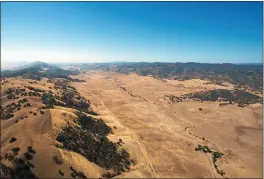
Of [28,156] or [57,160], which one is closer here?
[28,156]

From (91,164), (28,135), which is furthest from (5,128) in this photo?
(91,164)

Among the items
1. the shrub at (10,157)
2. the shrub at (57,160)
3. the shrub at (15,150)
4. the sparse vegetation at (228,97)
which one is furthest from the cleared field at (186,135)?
the shrub at (10,157)

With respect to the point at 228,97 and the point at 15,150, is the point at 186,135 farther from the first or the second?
the point at 228,97

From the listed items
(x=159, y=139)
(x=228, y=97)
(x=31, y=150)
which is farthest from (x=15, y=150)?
(x=228, y=97)

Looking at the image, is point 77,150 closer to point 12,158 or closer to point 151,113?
point 12,158

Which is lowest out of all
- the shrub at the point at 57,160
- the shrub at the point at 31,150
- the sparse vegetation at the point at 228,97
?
the sparse vegetation at the point at 228,97

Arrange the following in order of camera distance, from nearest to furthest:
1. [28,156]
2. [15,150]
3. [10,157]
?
[10,157]
[28,156]
[15,150]

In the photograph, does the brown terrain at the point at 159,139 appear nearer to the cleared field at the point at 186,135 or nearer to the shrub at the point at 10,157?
the cleared field at the point at 186,135

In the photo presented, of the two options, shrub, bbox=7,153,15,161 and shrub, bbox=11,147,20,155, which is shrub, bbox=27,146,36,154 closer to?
shrub, bbox=11,147,20,155

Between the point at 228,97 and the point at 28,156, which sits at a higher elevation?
the point at 28,156

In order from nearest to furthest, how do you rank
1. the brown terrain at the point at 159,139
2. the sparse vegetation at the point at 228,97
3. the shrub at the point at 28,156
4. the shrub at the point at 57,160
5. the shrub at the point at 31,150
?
1. the shrub at the point at 28,156
2. the shrub at the point at 57,160
3. the shrub at the point at 31,150
4. the brown terrain at the point at 159,139
5. the sparse vegetation at the point at 228,97

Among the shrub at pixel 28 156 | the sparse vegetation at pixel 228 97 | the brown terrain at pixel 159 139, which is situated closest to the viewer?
the shrub at pixel 28 156
